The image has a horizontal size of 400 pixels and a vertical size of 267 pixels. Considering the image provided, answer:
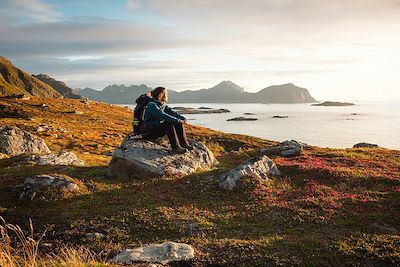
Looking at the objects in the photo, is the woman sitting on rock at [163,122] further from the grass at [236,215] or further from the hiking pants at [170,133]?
the grass at [236,215]

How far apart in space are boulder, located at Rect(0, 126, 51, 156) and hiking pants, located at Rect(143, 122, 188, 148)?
19160 millimetres

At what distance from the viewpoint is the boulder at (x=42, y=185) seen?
18406 millimetres

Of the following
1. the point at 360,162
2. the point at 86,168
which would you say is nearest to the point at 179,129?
the point at 86,168

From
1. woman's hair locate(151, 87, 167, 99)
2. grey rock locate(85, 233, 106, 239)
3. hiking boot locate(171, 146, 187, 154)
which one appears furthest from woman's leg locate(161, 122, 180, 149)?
grey rock locate(85, 233, 106, 239)

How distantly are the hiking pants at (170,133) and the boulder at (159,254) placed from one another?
11.0 meters

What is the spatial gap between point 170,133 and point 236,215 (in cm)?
829

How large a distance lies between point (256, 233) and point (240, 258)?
9.09ft

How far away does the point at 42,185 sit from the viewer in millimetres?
18812

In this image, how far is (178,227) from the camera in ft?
49.3

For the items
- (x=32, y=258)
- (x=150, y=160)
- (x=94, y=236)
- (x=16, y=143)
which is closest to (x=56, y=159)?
(x=150, y=160)

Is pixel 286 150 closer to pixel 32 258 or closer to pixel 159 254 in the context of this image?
pixel 159 254

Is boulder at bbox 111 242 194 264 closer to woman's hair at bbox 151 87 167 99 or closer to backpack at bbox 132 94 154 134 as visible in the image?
backpack at bbox 132 94 154 134

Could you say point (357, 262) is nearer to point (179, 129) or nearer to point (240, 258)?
point (240, 258)

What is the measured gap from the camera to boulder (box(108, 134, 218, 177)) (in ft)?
72.8
